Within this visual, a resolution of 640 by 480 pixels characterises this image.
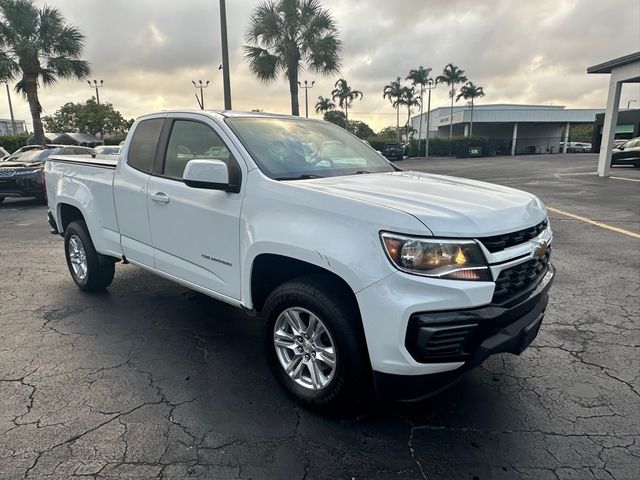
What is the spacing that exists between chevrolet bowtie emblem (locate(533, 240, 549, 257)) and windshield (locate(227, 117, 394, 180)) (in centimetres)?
140

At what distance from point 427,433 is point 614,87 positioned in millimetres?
20473

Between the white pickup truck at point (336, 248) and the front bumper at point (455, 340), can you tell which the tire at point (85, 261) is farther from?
the front bumper at point (455, 340)

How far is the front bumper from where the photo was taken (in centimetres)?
224

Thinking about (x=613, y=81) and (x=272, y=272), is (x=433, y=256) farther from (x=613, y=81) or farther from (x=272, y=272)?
(x=613, y=81)

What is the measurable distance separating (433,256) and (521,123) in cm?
6237

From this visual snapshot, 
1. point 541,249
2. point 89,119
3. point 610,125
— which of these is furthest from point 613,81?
point 89,119

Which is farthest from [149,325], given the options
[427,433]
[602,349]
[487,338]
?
[602,349]

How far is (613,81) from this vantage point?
1828 cm

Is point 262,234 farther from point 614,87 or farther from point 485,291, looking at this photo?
point 614,87

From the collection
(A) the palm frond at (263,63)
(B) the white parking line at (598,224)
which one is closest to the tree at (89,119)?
(A) the palm frond at (263,63)

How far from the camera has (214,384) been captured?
319 centimetres

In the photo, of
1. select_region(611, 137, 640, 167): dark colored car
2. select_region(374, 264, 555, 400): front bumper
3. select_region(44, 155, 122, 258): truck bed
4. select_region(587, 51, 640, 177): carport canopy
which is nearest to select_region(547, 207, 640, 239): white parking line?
select_region(374, 264, 555, 400): front bumper

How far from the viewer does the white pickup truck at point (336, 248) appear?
2291 millimetres

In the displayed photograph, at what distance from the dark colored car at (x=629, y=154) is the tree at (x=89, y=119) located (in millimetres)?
48844
